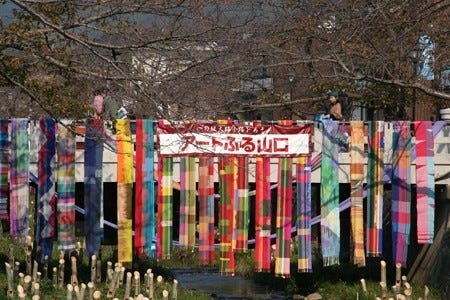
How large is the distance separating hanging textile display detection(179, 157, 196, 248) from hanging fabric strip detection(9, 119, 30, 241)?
6.64ft

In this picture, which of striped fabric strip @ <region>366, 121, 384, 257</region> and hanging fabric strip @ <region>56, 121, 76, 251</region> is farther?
striped fabric strip @ <region>366, 121, 384, 257</region>

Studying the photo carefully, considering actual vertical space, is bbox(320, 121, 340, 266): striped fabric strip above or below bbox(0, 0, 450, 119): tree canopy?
below

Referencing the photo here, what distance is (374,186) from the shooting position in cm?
1271

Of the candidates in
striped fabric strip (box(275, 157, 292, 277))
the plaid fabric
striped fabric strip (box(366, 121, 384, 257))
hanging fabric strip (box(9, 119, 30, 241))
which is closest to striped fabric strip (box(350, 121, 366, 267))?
striped fabric strip (box(366, 121, 384, 257))

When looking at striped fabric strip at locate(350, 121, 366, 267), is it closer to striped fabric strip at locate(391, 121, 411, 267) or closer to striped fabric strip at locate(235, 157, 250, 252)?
striped fabric strip at locate(391, 121, 411, 267)

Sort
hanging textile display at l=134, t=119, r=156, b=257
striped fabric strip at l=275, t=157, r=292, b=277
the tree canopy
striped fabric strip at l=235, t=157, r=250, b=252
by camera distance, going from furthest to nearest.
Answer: striped fabric strip at l=275, t=157, r=292, b=277
striped fabric strip at l=235, t=157, r=250, b=252
hanging textile display at l=134, t=119, r=156, b=257
the tree canopy

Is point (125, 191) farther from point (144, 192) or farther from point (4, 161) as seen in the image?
point (4, 161)

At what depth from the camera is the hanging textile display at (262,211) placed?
41.3 feet

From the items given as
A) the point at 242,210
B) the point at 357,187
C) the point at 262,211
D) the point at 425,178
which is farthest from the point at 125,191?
the point at 425,178

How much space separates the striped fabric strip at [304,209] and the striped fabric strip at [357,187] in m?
0.60

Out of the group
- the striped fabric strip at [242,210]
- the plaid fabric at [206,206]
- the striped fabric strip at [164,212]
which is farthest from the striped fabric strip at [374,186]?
the striped fabric strip at [164,212]

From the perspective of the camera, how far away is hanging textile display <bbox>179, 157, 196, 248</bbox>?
12539 millimetres

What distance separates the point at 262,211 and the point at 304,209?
55cm

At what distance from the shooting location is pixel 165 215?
1260 cm
